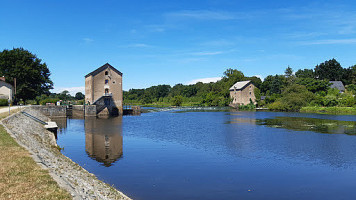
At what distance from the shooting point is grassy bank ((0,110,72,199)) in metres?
7.48

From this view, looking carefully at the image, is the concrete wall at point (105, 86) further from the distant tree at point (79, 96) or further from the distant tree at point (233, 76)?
the distant tree at point (79, 96)

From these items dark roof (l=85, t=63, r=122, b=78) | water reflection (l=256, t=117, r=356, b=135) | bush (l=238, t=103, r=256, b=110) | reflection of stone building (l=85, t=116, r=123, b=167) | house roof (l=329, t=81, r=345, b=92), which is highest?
dark roof (l=85, t=63, r=122, b=78)

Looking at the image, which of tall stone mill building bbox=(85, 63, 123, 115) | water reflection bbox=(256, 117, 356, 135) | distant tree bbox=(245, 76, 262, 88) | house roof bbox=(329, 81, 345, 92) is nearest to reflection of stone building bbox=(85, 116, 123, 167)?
water reflection bbox=(256, 117, 356, 135)

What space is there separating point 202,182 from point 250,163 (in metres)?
5.09

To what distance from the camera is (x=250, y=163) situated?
56.8 ft

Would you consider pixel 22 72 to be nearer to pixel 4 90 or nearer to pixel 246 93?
pixel 4 90

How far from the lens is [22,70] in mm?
58781

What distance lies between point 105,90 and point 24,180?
53212 mm

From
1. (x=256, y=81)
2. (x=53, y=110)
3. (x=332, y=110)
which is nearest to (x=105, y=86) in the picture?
(x=53, y=110)

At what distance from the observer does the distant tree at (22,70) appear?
5841 cm

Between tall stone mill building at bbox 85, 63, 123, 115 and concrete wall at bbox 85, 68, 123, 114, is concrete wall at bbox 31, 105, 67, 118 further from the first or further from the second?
concrete wall at bbox 85, 68, 123, 114

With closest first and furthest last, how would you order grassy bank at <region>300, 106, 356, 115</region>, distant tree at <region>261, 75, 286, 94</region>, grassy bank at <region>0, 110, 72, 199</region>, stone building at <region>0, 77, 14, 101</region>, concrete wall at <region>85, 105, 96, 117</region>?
grassy bank at <region>0, 110, 72, 199</region>
stone building at <region>0, 77, 14, 101</region>
concrete wall at <region>85, 105, 96, 117</region>
grassy bank at <region>300, 106, 356, 115</region>
distant tree at <region>261, 75, 286, 94</region>

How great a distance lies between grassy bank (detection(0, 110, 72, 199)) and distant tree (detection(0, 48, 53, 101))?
178 feet

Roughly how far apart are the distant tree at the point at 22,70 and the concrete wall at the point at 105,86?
12.2m
